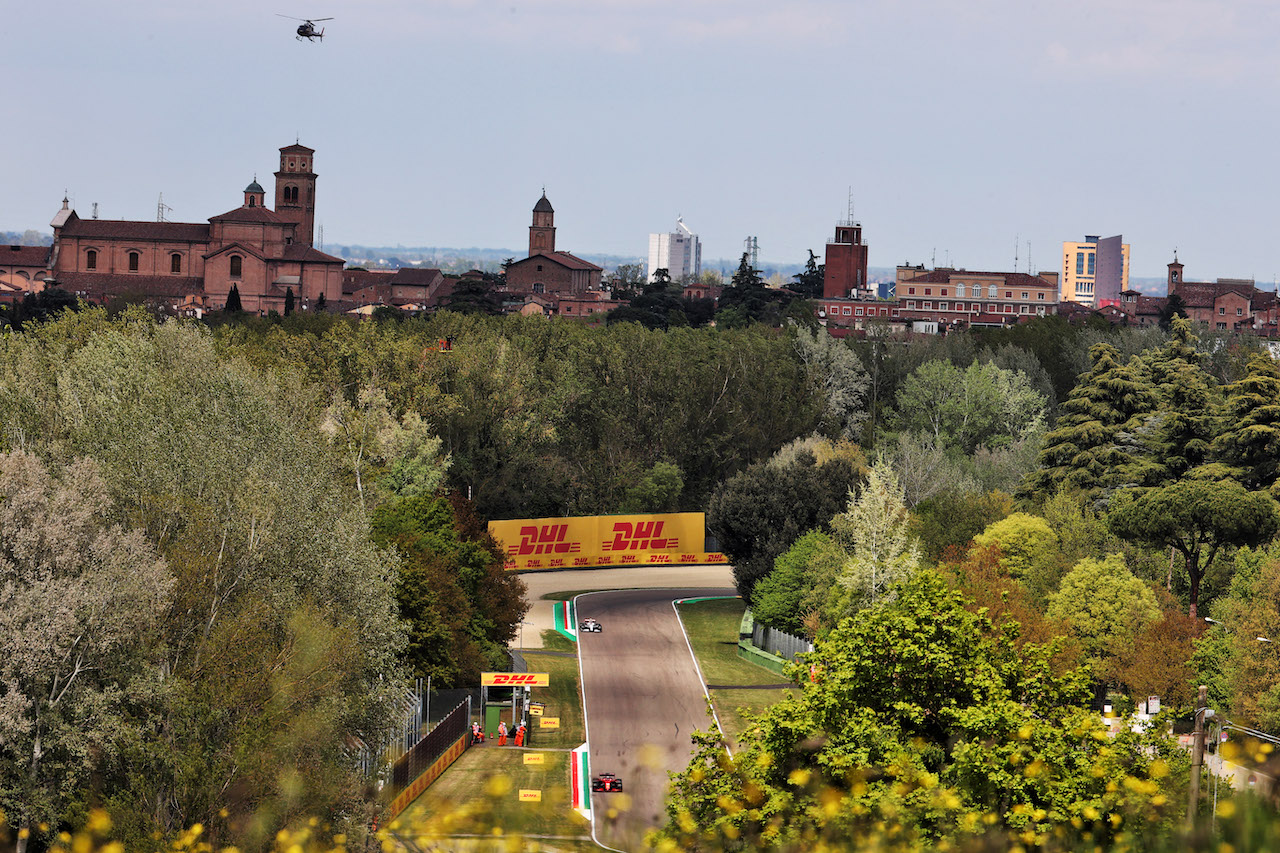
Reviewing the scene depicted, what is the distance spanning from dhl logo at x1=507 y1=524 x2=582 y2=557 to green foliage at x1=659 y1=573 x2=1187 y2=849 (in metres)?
43.7

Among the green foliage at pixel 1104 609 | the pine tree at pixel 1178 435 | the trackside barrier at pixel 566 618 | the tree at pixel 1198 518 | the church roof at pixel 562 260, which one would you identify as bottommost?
the trackside barrier at pixel 566 618

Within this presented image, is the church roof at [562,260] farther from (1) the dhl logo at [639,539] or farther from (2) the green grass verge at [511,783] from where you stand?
(2) the green grass verge at [511,783]

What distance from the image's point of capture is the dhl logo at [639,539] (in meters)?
69.7

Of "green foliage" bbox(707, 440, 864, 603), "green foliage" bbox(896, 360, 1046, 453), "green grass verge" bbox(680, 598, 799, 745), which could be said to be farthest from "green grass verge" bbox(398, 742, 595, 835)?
"green foliage" bbox(896, 360, 1046, 453)

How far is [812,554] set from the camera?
50.3m

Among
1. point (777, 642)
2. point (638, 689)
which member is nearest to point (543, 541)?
point (777, 642)

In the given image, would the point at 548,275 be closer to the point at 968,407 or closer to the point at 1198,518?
the point at 968,407

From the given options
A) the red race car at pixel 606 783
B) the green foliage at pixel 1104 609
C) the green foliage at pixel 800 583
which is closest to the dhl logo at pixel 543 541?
the green foliage at pixel 800 583

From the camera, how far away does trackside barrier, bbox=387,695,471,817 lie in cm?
2991

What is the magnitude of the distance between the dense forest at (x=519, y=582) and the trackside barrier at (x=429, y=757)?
0.97 m

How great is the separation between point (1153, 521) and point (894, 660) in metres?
21.6

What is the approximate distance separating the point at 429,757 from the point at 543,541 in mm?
35035

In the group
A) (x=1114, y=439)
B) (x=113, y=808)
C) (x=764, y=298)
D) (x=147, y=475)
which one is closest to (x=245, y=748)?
(x=113, y=808)

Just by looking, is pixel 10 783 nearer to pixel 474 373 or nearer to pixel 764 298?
pixel 474 373
